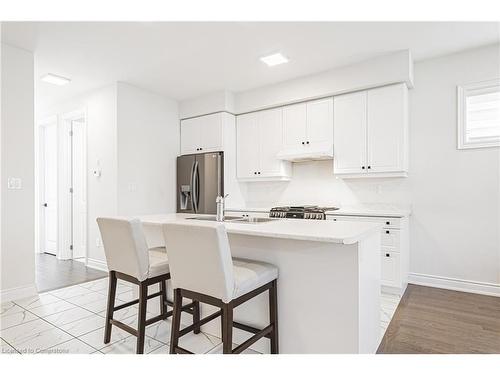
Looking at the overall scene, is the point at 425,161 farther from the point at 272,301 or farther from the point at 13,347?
the point at 13,347

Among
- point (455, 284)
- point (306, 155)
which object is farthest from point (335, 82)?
point (455, 284)

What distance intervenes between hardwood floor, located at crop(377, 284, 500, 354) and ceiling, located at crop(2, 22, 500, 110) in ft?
8.50

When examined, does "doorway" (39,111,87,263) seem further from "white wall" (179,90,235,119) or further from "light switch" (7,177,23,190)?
"light switch" (7,177,23,190)

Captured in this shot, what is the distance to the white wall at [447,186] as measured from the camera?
10.6ft

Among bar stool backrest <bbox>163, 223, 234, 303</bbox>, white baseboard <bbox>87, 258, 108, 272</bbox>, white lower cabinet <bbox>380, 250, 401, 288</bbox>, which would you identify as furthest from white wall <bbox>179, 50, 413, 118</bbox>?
bar stool backrest <bbox>163, 223, 234, 303</bbox>

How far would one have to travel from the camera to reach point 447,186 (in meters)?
3.45

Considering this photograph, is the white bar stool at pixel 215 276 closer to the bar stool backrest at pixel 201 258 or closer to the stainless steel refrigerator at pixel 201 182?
the bar stool backrest at pixel 201 258

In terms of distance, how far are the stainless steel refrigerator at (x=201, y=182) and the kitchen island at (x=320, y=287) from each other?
7.98 feet

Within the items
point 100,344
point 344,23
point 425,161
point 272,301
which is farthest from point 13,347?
point 425,161

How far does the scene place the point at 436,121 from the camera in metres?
3.51

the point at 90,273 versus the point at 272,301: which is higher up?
the point at 272,301

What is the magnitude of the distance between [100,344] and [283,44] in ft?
10.1

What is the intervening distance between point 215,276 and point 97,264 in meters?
3.42

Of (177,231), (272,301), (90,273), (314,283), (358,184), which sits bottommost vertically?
(90,273)
